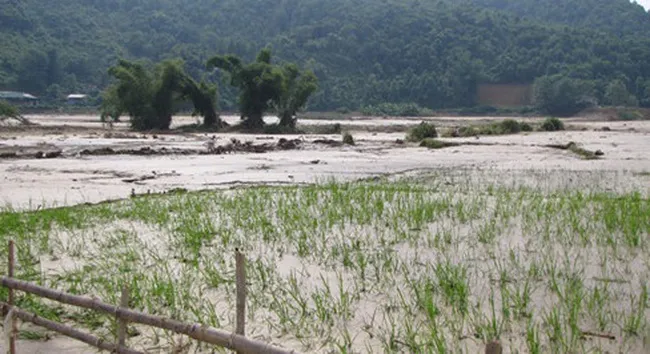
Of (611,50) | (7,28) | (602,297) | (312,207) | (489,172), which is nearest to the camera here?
(602,297)

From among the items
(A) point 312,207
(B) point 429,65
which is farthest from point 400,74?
(A) point 312,207

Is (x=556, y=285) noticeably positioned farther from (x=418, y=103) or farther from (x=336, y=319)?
(x=418, y=103)

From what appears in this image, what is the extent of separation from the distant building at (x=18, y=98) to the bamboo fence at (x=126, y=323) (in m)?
64.2

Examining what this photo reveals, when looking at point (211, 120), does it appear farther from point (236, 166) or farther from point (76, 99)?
point (76, 99)

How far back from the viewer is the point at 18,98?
210 ft

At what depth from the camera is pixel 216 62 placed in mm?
33125

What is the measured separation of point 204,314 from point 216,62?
3025cm

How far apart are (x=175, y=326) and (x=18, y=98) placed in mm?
68352

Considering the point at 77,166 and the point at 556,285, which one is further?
the point at 77,166

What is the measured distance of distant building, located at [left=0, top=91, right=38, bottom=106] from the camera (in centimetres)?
6200

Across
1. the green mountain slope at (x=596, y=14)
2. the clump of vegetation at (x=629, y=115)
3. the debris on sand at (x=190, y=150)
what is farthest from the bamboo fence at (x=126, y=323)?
the green mountain slope at (x=596, y=14)

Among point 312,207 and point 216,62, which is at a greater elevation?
point 216,62

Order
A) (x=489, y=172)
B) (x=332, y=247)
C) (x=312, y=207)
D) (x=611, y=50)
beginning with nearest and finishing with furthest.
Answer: (x=332, y=247) < (x=312, y=207) < (x=489, y=172) < (x=611, y=50)

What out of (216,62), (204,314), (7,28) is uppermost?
(7,28)
